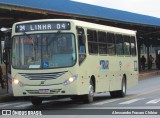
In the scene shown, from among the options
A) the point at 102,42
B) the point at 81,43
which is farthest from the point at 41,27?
the point at 102,42

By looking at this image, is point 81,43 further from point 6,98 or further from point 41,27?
point 6,98

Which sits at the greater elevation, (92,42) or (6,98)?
(92,42)

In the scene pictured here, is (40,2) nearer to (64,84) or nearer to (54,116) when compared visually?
(64,84)

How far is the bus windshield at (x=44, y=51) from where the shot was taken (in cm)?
1705

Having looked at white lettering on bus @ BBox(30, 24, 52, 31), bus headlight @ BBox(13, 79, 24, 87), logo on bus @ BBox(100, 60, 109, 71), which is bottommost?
bus headlight @ BBox(13, 79, 24, 87)

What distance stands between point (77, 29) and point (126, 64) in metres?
6.78

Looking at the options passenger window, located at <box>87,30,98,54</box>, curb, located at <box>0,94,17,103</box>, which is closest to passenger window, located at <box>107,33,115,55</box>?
passenger window, located at <box>87,30,98,54</box>

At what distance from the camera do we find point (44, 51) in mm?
17156

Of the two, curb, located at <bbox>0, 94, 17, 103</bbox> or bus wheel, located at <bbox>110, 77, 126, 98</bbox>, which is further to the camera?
curb, located at <bbox>0, 94, 17, 103</bbox>

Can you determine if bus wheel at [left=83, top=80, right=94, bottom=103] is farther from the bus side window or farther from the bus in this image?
the bus side window

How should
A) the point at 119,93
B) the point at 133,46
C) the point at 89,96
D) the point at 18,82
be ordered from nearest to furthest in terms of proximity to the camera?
the point at 18,82, the point at 89,96, the point at 119,93, the point at 133,46

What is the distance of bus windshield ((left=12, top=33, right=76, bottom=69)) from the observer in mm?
17047

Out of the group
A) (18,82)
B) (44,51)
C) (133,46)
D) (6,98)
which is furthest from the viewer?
(6,98)

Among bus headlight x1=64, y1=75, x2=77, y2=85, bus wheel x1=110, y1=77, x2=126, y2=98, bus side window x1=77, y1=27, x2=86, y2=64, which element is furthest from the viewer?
bus wheel x1=110, y1=77, x2=126, y2=98
